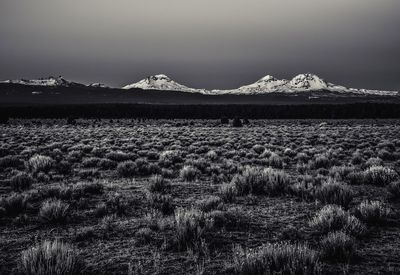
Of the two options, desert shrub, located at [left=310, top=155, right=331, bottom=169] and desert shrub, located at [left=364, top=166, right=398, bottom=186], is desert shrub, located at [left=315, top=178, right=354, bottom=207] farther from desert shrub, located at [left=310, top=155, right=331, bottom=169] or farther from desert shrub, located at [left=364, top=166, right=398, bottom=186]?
desert shrub, located at [left=310, top=155, right=331, bottom=169]

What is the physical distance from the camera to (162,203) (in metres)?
7.00

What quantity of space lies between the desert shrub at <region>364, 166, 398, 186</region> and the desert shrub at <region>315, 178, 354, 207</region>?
2463mm

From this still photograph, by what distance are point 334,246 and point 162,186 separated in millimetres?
5216

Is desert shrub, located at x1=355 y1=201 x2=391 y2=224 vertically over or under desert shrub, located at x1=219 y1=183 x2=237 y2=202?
over

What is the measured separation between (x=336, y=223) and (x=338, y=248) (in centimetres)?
105

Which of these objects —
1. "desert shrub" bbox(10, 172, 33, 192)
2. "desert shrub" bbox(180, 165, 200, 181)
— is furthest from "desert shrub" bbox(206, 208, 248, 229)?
"desert shrub" bbox(10, 172, 33, 192)

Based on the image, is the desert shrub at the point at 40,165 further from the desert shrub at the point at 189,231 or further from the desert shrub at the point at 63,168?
the desert shrub at the point at 189,231

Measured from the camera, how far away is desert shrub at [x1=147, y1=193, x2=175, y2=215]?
22.2 ft

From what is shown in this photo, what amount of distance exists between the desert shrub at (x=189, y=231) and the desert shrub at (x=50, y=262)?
1.44 m

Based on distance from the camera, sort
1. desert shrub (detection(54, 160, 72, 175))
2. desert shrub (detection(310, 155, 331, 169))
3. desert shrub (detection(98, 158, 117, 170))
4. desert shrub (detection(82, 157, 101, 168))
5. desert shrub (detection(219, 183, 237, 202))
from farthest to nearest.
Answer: desert shrub (detection(82, 157, 101, 168)) < desert shrub (detection(98, 158, 117, 170)) < desert shrub (detection(310, 155, 331, 169)) < desert shrub (detection(54, 160, 72, 175)) < desert shrub (detection(219, 183, 237, 202))

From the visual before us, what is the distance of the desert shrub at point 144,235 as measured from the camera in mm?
5168

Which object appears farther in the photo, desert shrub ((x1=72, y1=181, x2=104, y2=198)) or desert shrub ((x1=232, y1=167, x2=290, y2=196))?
desert shrub ((x1=232, y1=167, x2=290, y2=196))

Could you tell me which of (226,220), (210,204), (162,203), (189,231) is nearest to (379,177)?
(210,204)

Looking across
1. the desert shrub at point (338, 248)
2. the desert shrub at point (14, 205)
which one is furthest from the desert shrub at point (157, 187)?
the desert shrub at point (338, 248)
